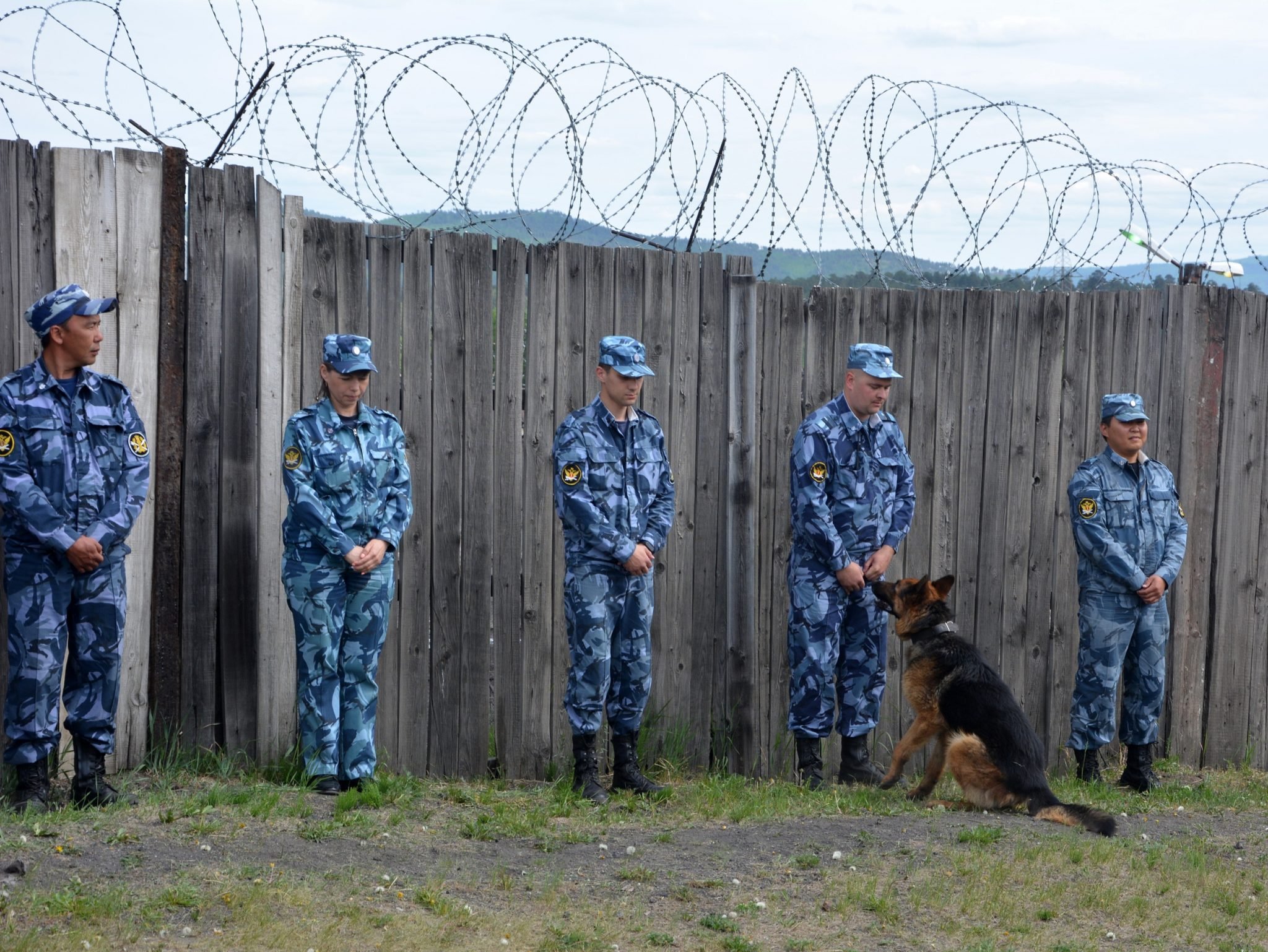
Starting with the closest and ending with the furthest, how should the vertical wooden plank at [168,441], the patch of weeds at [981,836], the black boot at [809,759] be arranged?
the patch of weeds at [981,836], the vertical wooden plank at [168,441], the black boot at [809,759]

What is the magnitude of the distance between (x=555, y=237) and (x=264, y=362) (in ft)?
5.15

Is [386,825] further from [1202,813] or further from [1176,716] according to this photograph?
[1176,716]

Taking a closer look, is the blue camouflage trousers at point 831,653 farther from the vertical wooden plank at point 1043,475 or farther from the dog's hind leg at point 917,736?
the vertical wooden plank at point 1043,475

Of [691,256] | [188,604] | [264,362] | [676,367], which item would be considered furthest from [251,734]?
[691,256]

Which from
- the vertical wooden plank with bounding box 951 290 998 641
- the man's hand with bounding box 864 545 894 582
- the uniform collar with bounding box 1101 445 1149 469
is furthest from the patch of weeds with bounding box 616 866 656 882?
the uniform collar with bounding box 1101 445 1149 469

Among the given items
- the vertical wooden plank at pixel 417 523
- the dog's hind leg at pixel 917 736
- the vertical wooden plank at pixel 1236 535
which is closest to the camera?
the dog's hind leg at pixel 917 736

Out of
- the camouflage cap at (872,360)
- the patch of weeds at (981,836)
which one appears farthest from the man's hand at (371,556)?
the patch of weeds at (981,836)

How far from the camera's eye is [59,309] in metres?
4.86

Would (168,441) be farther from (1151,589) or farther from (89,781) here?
(1151,589)

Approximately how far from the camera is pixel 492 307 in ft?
20.0

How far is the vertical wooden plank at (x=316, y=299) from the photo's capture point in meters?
5.80

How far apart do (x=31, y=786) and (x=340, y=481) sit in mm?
1666

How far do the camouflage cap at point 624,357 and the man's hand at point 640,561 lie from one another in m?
→ 0.78

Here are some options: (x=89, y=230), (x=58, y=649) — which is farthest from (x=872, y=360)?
(x=58, y=649)
